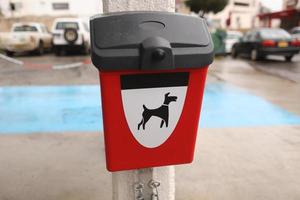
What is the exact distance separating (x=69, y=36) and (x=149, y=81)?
1286 centimetres

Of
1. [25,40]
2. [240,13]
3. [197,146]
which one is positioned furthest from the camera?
[240,13]

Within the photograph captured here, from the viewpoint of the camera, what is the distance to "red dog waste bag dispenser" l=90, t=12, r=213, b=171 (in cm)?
157

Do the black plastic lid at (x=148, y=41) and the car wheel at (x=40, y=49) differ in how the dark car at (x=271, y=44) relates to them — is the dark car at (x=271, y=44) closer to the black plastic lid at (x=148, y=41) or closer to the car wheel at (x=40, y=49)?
the car wheel at (x=40, y=49)

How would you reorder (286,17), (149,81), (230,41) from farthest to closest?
(286,17)
(230,41)
(149,81)

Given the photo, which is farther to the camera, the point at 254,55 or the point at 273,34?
the point at 254,55

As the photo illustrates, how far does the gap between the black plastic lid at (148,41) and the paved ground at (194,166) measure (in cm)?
153

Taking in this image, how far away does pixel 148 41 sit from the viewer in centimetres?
158

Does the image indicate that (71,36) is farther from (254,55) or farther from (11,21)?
(11,21)

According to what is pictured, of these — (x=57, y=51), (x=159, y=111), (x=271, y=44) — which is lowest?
(x=57, y=51)

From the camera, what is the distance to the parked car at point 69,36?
13891 mm

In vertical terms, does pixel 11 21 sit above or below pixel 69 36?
below

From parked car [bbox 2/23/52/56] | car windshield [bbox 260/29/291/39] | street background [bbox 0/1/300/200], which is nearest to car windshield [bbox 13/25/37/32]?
parked car [bbox 2/23/52/56]

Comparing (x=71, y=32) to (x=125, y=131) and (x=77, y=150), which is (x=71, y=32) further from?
(x=125, y=131)

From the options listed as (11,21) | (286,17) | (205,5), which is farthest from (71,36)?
(286,17)
